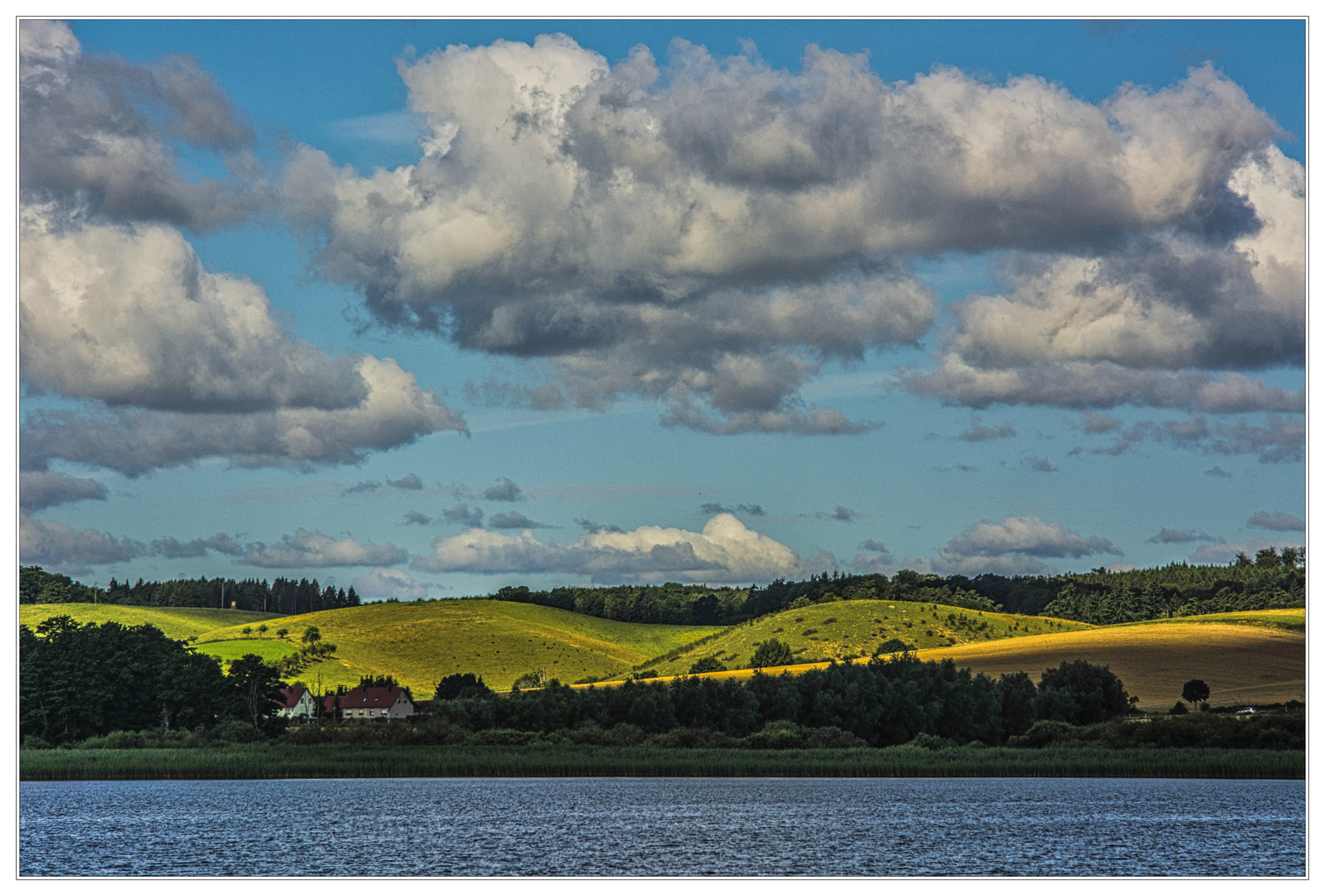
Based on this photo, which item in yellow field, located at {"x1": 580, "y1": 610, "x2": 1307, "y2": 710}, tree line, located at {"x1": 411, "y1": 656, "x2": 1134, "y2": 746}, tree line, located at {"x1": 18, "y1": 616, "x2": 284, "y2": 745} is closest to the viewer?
tree line, located at {"x1": 411, "y1": 656, "x2": 1134, "y2": 746}

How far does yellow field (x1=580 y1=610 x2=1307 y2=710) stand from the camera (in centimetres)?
15288

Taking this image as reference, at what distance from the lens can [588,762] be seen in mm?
120188

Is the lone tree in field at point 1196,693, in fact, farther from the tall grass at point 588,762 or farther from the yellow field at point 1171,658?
the tall grass at point 588,762

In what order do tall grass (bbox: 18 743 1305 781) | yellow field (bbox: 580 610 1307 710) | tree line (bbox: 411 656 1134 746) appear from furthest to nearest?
yellow field (bbox: 580 610 1307 710)
tree line (bbox: 411 656 1134 746)
tall grass (bbox: 18 743 1305 781)

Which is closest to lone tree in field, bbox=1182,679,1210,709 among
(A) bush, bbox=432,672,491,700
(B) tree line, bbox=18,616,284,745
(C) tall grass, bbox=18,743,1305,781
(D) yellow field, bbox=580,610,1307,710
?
(D) yellow field, bbox=580,610,1307,710

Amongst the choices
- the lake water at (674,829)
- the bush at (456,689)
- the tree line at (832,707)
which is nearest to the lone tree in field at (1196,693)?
the tree line at (832,707)

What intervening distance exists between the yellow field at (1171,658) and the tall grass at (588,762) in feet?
102

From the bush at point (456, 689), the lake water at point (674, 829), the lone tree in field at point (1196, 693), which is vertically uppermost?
the bush at point (456, 689)

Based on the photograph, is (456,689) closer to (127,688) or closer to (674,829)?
(127,688)

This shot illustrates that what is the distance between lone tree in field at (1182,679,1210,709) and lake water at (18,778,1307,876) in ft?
128

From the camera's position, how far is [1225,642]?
177125 mm

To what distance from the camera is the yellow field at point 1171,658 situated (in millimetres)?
152875

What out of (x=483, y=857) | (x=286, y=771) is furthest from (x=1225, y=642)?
(x=483, y=857)

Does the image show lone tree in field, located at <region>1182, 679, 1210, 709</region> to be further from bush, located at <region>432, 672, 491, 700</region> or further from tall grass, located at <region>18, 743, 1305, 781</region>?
bush, located at <region>432, 672, 491, 700</region>
